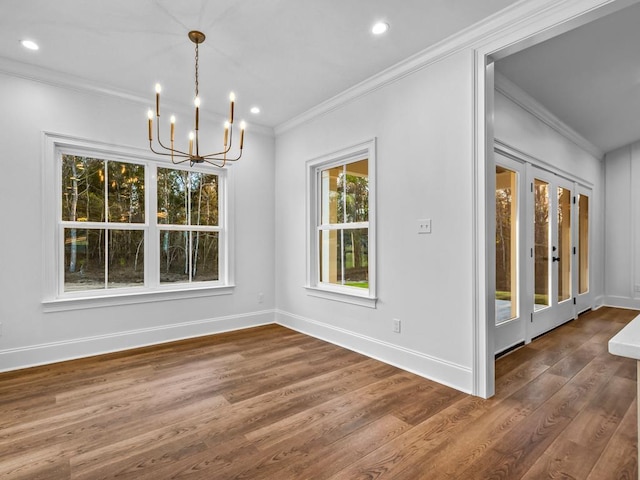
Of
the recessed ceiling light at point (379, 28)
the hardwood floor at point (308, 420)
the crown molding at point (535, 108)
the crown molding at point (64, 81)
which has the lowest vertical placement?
the hardwood floor at point (308, 420)

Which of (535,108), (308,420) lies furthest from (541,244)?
(308,420)

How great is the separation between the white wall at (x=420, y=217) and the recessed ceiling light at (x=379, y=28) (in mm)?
567

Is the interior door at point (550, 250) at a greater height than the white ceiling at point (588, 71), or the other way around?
the white ceiling at point (588, 71)

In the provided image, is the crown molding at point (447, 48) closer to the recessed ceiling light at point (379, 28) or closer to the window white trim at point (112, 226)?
the recessed ceiling light at point (379, 28)

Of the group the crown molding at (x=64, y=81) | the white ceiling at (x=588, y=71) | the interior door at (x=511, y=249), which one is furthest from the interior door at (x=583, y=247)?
the crown molding at (x=64, y=81)

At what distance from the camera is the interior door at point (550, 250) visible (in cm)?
406

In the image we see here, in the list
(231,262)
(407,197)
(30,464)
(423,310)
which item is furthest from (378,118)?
(30,464)

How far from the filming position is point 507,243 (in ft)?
12.3

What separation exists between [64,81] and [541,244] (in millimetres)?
5491

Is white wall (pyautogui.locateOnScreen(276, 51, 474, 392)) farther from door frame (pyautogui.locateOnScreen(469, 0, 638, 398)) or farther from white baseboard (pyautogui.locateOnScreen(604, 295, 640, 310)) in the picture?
white baseboard (pyautogui.locateOnScreen(604, 295, 640, 310))

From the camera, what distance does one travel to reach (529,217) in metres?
3.92

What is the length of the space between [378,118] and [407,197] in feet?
2.93

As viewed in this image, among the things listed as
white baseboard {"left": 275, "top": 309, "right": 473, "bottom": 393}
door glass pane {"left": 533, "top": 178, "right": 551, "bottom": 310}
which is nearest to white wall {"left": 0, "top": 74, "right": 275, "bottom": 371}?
white baseboard {"left": 275, "top": 309, "right": 473, "bottom": 393}

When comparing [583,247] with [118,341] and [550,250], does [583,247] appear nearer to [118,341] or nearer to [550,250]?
[550,250]
